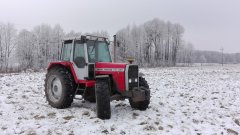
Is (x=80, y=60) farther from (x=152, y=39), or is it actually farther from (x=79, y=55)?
(x=152, y=39)

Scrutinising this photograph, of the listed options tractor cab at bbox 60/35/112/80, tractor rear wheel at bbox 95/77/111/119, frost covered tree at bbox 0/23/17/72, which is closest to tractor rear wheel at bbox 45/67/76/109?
tractor cab at bbox 60/35/112/80

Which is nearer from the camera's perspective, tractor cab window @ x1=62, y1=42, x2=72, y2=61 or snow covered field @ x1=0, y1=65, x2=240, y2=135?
snow covered field @ x1=0, y1=65, x2=240, y2=135

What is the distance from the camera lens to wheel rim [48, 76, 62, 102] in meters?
11.6

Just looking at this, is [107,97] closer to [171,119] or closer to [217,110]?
[171,119]

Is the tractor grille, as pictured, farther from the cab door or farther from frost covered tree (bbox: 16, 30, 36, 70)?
frost covered tree (bbox: 16, 30, 36, 70)

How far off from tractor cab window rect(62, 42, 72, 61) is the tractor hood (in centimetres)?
142

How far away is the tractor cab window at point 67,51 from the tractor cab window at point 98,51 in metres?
0.93

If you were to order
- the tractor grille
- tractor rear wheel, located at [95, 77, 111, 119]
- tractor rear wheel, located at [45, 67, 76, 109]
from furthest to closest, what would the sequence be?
tractor rear wheel, located at [45, 67, 76, 109] → the tractor grille → tractor rear wheel, located at [95, 77, 111, 119]

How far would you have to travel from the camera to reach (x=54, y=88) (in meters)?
11.8

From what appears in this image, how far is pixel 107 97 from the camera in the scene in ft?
32.2

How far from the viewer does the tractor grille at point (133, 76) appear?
35.0 feet

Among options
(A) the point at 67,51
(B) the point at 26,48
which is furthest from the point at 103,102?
(B) the point at 26,48

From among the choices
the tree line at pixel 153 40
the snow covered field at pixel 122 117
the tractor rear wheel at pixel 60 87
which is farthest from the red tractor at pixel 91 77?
the tree line at pixel 153 40

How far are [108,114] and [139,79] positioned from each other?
93.1 inches
